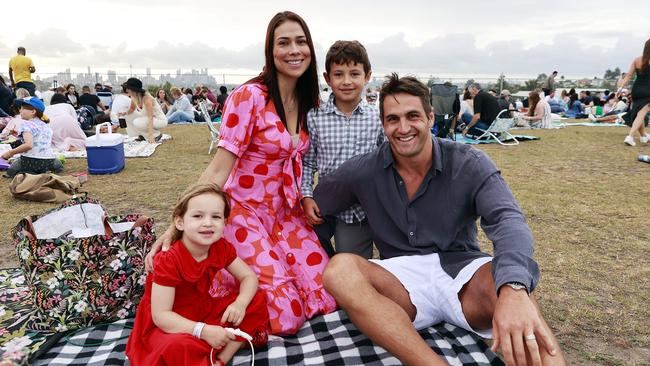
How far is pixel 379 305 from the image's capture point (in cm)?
232

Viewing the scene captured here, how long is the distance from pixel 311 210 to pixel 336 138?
0.52m

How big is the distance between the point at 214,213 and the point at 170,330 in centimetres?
61

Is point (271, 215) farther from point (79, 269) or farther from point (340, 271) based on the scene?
point (79, 269)

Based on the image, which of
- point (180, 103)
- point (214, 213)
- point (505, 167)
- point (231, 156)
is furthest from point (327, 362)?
point (180, 103)

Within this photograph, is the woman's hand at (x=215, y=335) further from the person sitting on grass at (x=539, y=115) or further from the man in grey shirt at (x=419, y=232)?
the person sitting on grass at (x=539, y=115)

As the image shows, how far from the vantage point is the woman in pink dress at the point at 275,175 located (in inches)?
113

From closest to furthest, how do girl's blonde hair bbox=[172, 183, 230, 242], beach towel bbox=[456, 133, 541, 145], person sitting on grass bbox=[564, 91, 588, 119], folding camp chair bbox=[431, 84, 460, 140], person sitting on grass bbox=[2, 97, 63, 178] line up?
1. girl's blonde hair bbox=[172, 183, 230, 242]
2. person sitting on grass bbox=[2, 97, 63, 178]
3. folding camp chair bbox=[431, 84, 460, 140]
4. beach towel bbox=[456, 133, 541, 145]
5. person sitting on grass bbox=[564, 91, 588, 119]

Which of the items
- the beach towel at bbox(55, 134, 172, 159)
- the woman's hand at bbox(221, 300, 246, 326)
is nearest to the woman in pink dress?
the woman's hand at bbox(221, 300, 246, 326)

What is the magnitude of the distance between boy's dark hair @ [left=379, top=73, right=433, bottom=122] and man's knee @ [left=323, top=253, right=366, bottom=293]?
88 centimetres

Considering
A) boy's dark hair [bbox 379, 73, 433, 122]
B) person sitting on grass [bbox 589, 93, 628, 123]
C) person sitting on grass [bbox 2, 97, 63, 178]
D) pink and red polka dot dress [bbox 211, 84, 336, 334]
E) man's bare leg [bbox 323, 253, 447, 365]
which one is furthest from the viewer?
person sitting on grass [bbox 589, 93, 628, 123]

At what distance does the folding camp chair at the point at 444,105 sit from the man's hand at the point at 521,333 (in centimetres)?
949

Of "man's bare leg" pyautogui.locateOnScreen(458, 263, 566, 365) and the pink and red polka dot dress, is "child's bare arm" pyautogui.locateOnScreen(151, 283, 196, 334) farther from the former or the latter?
"man's bare leg" pyautogui.locateOnScreen(458, 263, 566, 365)

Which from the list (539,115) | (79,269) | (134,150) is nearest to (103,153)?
(134,150)

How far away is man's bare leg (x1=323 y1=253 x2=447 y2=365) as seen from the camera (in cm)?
216
